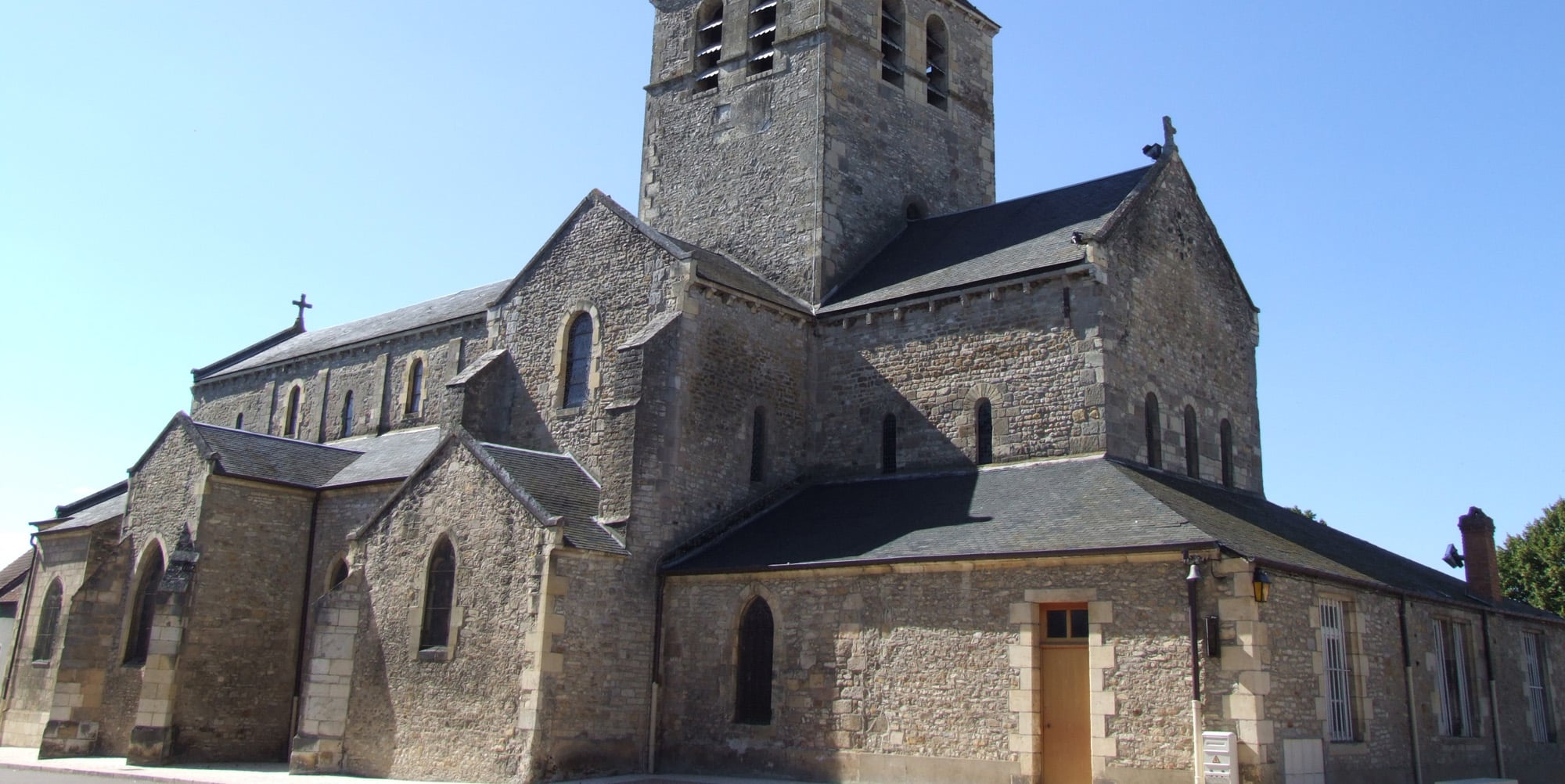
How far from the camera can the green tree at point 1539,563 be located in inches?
1289

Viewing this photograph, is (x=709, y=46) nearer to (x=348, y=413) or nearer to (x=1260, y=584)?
(x=348, y=413)

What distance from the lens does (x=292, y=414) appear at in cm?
3144

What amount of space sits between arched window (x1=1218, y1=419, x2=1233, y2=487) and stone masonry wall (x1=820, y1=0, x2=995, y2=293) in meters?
7.59

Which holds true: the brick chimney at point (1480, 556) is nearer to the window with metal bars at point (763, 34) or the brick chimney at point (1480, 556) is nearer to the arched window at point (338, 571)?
the window with metal bars at point (763, 34)

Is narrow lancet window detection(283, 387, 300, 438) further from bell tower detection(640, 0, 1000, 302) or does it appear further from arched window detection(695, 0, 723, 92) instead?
arched window detection(695, 0, 723, 92)

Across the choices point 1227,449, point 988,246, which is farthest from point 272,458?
point 1227,449

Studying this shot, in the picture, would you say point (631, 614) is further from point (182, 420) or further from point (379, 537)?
point (182, 420)

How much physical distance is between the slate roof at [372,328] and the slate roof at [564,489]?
7163mm

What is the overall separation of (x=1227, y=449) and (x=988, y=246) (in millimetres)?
5819

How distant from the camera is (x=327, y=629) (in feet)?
64.6

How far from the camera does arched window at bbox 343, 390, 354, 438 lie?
29359mm

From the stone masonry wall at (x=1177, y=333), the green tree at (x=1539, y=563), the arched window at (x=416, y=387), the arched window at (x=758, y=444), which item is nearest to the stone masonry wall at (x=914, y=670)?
the arched window at (x=758, y=444)

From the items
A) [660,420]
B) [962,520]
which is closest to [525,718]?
[660,420]

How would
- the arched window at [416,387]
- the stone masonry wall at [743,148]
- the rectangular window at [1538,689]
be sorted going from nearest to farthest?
the rectangular window at [1538,689] < the stone masonry wall at [743,148] < the arched window at [416,387]
